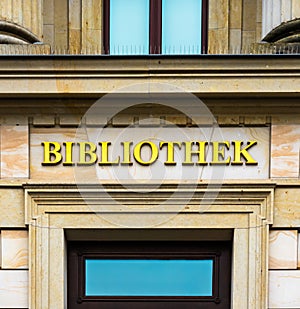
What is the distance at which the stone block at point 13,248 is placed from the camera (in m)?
6.06

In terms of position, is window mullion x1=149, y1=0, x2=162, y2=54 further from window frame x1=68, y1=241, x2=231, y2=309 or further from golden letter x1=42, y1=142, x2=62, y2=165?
window frame x1=68, y1=241, x2=231, y2=309

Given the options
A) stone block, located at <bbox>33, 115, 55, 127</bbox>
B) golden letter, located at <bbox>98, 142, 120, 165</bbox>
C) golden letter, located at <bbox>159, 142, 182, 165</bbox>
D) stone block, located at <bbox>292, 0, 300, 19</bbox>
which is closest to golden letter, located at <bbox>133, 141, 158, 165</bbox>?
golden letter, located at <bbox>159, 142, 182, 165</bbox>

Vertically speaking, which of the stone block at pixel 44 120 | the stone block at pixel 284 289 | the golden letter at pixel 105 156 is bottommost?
the stone block at pixel 284 289

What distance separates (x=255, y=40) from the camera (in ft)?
22.2

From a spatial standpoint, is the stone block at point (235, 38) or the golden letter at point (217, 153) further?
the stone block at point (235, 38)

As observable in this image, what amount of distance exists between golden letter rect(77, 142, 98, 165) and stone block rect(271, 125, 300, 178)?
2.27 metres

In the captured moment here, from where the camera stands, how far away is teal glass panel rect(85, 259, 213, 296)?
21.1ft

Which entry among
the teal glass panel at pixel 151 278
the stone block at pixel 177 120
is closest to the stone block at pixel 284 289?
the teal glass panel at pixel 151 278

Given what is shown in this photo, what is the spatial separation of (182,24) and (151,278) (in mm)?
3633

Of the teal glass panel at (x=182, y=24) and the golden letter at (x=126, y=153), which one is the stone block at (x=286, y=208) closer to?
the golden letter at (x=126, y=153)

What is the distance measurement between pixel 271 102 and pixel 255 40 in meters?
1.33

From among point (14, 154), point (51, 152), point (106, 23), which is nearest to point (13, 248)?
point (14, 154)

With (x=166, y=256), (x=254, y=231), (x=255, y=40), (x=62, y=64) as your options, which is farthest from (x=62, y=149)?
(x=255, y=40)

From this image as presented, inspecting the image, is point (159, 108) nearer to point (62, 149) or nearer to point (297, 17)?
point (62, 149)
